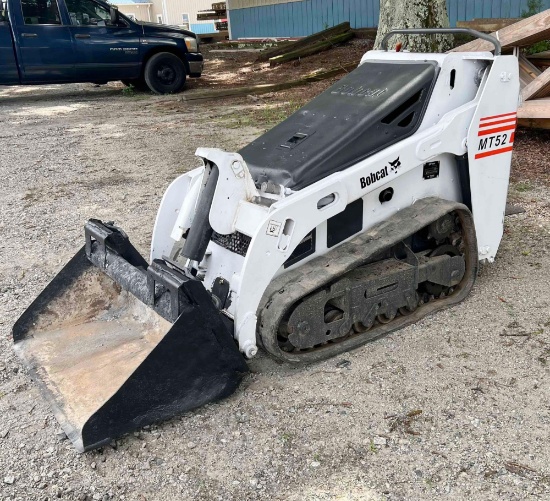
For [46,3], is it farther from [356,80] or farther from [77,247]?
[356,80]

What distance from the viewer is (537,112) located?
23.4ft

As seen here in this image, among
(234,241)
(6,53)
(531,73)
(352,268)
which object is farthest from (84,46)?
(352,268)

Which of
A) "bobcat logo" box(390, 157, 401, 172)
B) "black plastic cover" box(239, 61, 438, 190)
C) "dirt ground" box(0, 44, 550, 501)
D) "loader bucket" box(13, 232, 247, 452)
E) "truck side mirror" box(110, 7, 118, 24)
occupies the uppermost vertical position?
"truck side mirror" box(110, 7, 118, 24)

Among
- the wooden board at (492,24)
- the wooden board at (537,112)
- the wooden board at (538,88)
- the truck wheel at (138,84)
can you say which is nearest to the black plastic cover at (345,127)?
the wooden board at (537,112)

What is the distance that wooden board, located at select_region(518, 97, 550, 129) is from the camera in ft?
23.2

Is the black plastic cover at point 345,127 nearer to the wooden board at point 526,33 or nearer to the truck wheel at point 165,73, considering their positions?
the wooden board at point 526,33

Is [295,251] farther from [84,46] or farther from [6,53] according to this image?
[6,53]

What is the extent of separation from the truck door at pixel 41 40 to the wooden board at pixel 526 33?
314 inches

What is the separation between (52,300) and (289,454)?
1.66 m

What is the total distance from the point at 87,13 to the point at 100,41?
592 mm

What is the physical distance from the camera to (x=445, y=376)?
3.37 metres

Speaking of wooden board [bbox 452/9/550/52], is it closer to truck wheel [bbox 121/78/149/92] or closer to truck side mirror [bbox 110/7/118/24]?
truck side mirror [bbox 110/7/118/24]

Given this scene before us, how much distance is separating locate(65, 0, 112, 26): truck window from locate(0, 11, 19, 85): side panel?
46.0 inches

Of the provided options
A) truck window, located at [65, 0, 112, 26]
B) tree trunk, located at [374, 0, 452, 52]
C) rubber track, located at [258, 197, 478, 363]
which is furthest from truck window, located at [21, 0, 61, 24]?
rubber track, located at [258, 197, 478, 363]
